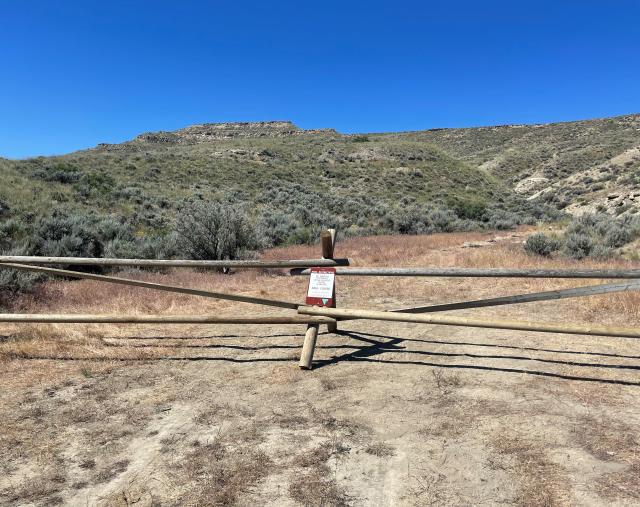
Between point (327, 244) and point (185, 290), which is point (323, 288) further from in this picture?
point (185, 290)

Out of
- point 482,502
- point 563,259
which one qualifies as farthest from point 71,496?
point 563,259

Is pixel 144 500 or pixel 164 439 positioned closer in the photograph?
pixel 144 500

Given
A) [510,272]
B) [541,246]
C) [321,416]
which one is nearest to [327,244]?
[510,272]

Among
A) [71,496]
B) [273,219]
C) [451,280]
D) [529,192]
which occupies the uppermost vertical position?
[529,192]

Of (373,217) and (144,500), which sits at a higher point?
(373,217)

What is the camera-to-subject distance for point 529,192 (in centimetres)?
4794

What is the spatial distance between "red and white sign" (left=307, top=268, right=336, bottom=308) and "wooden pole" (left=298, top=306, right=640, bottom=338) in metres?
0.23

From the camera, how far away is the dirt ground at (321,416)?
3012 mm

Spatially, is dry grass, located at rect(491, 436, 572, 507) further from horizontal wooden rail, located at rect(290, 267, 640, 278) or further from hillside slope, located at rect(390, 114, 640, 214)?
hillside slope, located at rect(390, 114, 640, 214)

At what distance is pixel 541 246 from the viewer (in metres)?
14.4

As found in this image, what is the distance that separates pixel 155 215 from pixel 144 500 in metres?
20.8

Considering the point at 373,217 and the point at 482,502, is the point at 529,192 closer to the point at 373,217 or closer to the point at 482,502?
the point at 373,217

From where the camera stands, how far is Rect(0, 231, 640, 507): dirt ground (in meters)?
3.01

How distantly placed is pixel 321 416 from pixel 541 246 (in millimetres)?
12697
